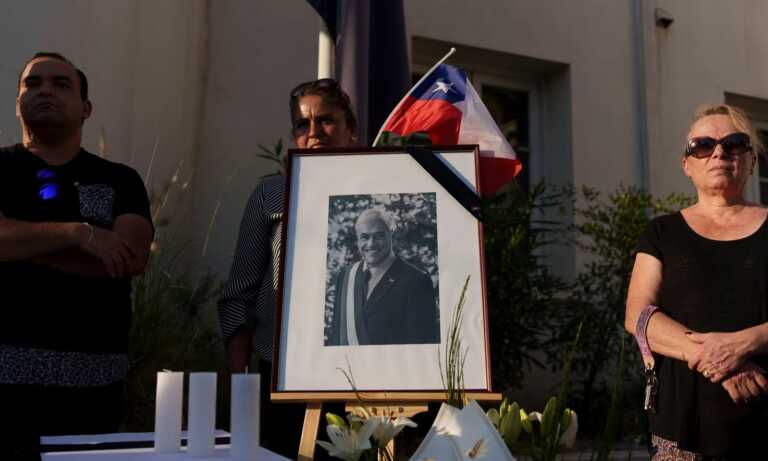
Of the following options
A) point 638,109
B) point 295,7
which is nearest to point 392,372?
point 295,7

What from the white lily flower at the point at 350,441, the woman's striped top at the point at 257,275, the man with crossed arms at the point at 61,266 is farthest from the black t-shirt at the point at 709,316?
the man with crossed arms at the point at 61,266

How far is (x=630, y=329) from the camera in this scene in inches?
94.5

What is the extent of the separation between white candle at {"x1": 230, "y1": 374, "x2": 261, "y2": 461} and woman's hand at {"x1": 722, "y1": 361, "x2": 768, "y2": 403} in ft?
4.26

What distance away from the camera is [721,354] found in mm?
2166

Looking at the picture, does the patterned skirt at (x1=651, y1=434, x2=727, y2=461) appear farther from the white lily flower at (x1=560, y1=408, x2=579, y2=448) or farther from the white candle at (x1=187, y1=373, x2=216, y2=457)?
the white candle at (x1=187, y1=373, x2=216, y2=457)

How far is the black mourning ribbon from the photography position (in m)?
2.08

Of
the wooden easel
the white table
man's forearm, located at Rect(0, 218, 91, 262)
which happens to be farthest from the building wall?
the white table

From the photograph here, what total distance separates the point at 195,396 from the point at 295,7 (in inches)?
173

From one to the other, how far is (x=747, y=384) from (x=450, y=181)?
96 cm

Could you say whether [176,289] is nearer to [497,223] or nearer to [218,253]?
[218,253]

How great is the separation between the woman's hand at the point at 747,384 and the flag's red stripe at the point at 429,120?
1.07 m

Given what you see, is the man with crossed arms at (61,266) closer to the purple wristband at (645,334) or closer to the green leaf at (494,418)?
the green leaf at (494,418)

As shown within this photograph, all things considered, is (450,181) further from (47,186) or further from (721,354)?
(47,186)

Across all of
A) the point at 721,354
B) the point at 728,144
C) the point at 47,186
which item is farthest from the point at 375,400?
the point at 728,144
